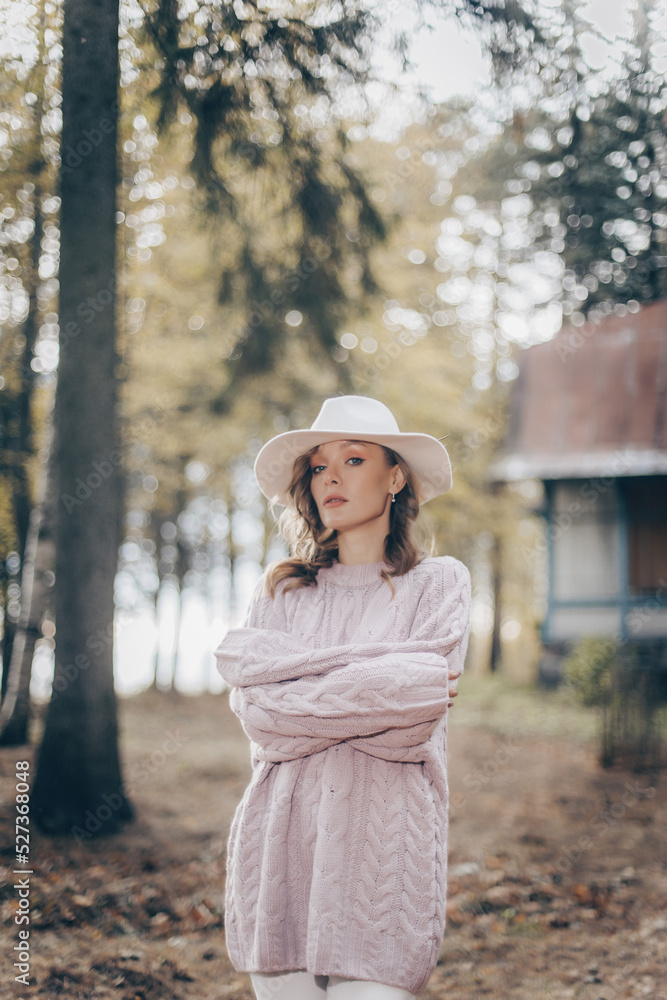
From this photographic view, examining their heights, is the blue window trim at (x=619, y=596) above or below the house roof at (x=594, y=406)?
below

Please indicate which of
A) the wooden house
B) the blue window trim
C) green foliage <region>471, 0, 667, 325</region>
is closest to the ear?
green foliage <region>471, 0, 667, 325</region>

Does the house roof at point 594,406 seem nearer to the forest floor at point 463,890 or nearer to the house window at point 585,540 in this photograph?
the house window at point 585,540

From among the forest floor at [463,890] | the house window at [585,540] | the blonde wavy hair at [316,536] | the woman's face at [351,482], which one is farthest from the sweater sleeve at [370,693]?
the house window at [585,540]

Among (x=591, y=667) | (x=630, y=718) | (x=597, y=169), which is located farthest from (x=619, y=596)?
(x=597, y=169)

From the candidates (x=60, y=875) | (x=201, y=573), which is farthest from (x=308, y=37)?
(x=201, y=573)

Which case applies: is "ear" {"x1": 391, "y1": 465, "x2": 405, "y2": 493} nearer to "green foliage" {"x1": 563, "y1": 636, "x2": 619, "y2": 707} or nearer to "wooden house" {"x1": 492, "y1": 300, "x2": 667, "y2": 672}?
"green foliage" {"x1": 563, "y1": 636, "x2": 619, "y2": 707}

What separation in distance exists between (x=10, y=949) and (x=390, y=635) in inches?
102

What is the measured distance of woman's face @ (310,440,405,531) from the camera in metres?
2.59

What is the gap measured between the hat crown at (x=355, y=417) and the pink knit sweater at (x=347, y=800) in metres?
0.61

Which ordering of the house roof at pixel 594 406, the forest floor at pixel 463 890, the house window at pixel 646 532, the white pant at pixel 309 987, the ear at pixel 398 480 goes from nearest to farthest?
the white pant at pixel 309 987 < the ear at pixel 398 480 < the forest floor at pixel 463 890 < the house roof at pixel 594 406 < the house window at pixel 646 532

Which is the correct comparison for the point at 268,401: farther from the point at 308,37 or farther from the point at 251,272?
the point at 308,37

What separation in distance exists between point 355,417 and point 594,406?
36.2ft

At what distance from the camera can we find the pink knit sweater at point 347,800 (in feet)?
7.14

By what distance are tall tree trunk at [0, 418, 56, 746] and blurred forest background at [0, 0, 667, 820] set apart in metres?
0.03
